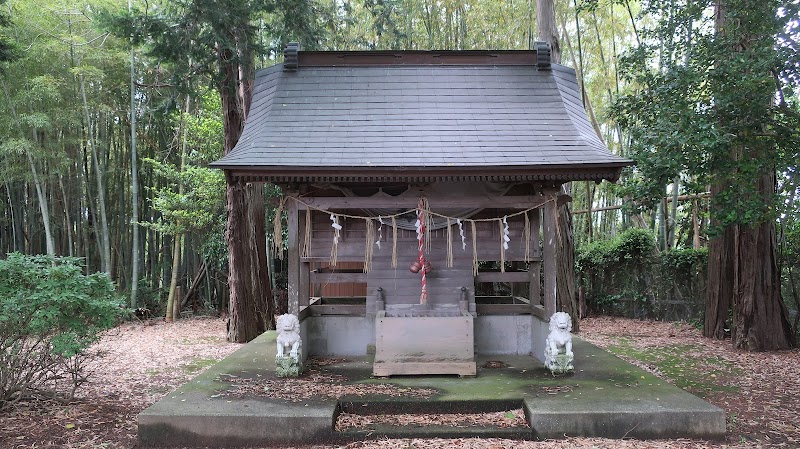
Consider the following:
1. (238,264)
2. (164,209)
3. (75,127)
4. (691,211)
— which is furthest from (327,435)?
(691,211)

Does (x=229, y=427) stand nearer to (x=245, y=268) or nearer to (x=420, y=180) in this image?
(x=420, y=180)

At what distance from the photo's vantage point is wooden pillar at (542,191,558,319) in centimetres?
561

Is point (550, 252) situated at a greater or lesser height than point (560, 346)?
greater

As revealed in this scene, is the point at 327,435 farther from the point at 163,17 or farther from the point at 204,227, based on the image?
the point at 204,227

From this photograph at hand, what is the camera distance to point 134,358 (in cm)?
765

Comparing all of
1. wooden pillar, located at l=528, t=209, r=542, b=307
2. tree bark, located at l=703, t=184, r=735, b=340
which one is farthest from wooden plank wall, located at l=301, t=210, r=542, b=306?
tree bark, located at l=703, t=184, r=735, b=340

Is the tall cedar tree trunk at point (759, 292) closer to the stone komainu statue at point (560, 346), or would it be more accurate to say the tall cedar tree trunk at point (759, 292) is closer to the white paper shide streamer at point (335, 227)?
the stone komainu statue at point (560, 346)

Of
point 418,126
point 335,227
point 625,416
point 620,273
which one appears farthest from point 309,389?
point 620,273

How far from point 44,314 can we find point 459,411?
3.43 metres

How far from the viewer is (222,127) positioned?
33.1 ft

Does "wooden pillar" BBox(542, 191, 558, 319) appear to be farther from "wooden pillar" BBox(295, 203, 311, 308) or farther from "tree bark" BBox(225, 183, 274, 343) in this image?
"tree bark" BBox(225, 183, 274, 343)

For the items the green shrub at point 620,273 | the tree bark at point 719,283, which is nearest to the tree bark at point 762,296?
the tree bark at point 719,283

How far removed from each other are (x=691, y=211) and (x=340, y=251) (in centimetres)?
795

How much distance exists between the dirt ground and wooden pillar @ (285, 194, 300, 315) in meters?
1.65
